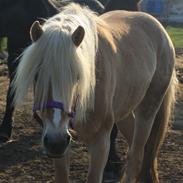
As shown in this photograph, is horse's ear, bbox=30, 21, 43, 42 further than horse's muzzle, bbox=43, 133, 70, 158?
Yes

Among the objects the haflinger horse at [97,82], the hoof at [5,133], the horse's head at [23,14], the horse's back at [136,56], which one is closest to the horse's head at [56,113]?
the haflinger horse at [97,82]

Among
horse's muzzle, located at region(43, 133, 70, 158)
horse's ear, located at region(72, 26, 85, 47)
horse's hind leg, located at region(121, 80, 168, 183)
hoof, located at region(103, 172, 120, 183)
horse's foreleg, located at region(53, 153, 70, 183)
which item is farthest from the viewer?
hoof, located at region(103, 172, 120, 183)

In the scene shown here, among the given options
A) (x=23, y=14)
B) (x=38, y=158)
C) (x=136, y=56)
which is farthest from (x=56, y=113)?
(x=23, y=14)

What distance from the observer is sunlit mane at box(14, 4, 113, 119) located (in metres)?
2.63

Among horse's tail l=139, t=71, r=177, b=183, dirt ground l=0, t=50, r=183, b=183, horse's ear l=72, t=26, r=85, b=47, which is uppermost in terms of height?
horse's ear l=72, t=26, r=85, b=47

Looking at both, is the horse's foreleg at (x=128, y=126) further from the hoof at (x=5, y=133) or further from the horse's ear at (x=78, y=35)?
the horse's ear at (x=78, y=35)

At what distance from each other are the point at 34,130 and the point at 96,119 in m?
2.81

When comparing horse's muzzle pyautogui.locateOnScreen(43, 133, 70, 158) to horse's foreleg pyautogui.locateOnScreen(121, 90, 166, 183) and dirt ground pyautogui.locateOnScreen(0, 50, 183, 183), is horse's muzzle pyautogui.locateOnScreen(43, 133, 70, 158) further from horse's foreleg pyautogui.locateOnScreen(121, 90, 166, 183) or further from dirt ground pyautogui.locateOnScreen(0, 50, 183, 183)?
dirt ground pyautogui.locateOnScreen(0, 50, 183, 183)

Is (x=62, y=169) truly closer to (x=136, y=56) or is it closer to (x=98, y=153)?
(x=98, y=153)

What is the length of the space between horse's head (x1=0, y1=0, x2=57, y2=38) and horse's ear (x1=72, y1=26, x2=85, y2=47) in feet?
8.72

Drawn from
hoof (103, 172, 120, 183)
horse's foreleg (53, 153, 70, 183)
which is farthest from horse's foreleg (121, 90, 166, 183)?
horse's foreleg (53, 153, 70, 183)

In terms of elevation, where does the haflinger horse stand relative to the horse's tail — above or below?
above

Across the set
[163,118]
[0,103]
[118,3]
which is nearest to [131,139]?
[163,118]

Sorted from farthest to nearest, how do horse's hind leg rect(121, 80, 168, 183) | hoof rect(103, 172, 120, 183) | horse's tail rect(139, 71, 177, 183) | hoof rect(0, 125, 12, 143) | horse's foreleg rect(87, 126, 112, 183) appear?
hoof rect(0, 125, 12, 143) < hoof rect(103, 172, 120, 183) < horse's tail rect(139, 71, 177, 183) < horse's hind leg rect(121, 80, 168, 183) < horse's foreleg rect(87, 126, 112, 183)
